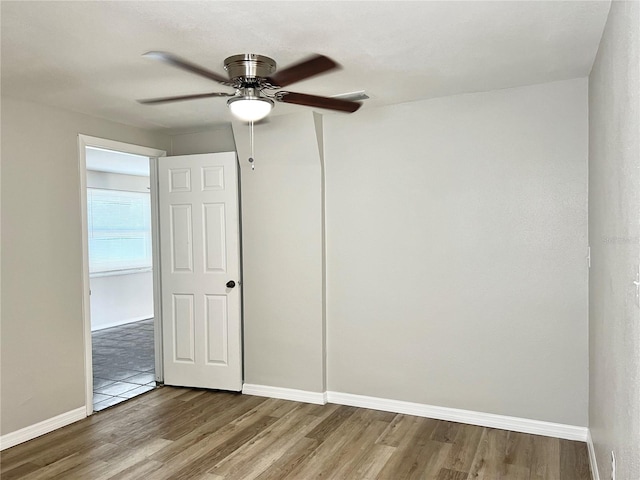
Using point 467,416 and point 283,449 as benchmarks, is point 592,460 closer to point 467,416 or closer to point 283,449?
point 467,416

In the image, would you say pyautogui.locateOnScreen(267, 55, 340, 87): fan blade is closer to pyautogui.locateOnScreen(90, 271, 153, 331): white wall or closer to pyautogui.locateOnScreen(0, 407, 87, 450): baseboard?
pyautogui.locateOnScreen(0, 407, 87, 450): baseboard

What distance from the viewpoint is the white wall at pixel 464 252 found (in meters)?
3.23

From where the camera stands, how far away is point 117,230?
7637mm

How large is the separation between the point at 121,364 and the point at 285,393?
2196mm

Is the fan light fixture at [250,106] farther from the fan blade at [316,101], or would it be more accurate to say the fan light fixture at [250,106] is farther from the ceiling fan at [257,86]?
the fan blade at [316,101]

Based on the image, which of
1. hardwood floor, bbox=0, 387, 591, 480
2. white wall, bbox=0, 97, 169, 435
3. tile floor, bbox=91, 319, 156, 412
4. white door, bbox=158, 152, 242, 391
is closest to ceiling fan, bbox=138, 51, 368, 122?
white wall, bbox=0, 97, 169, 435

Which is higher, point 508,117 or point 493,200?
point 508,117

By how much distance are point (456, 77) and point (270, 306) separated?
2373 mm

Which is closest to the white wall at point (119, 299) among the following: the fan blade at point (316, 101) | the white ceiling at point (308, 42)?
the white ceiling at point (308, 42)

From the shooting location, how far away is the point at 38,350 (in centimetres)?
347

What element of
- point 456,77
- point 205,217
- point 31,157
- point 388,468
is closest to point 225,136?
point 205,217

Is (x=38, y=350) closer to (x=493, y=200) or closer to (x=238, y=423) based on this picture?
(x=238, y=423)

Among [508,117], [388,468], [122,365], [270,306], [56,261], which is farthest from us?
[122,365]

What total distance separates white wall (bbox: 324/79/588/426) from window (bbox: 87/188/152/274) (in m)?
4.76
